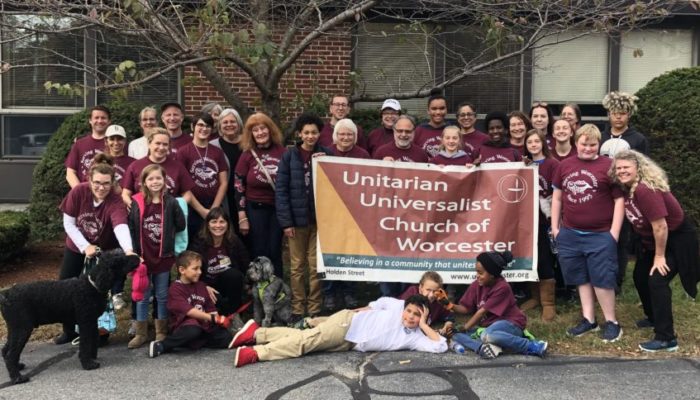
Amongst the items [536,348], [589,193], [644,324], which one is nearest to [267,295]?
[536,348]

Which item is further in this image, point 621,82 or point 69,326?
point 621,82

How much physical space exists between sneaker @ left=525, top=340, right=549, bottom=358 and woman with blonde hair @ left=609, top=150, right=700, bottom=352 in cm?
82

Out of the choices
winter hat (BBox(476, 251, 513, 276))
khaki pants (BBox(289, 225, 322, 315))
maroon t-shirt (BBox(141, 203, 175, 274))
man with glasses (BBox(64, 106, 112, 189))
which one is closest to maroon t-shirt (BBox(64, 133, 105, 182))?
man with glasses (BBox(64, 106, 112, 189))

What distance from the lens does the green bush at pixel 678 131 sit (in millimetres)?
7715

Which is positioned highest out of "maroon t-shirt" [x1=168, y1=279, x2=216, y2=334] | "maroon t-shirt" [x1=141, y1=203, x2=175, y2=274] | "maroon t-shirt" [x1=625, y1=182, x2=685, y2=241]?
"maroon t-shirt" [x1=625, y1=182, x2=685, y2=241]

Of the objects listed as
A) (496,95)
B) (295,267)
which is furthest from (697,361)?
(496,95)

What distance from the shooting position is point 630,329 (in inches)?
224

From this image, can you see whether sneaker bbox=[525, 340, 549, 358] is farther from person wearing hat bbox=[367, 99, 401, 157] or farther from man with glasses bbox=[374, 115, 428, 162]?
person wearing hat bbox=[367, 99, 401, 157]

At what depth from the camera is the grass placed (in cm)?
517

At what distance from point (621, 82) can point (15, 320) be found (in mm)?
9826

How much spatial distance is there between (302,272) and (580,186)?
8.31ft

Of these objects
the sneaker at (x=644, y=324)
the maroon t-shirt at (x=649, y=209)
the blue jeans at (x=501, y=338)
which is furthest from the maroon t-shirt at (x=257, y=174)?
the sneaker at (x=644, y=324)

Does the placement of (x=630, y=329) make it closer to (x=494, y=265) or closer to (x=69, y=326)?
(x=494, y=265)

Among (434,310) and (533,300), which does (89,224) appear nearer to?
(434,310)
